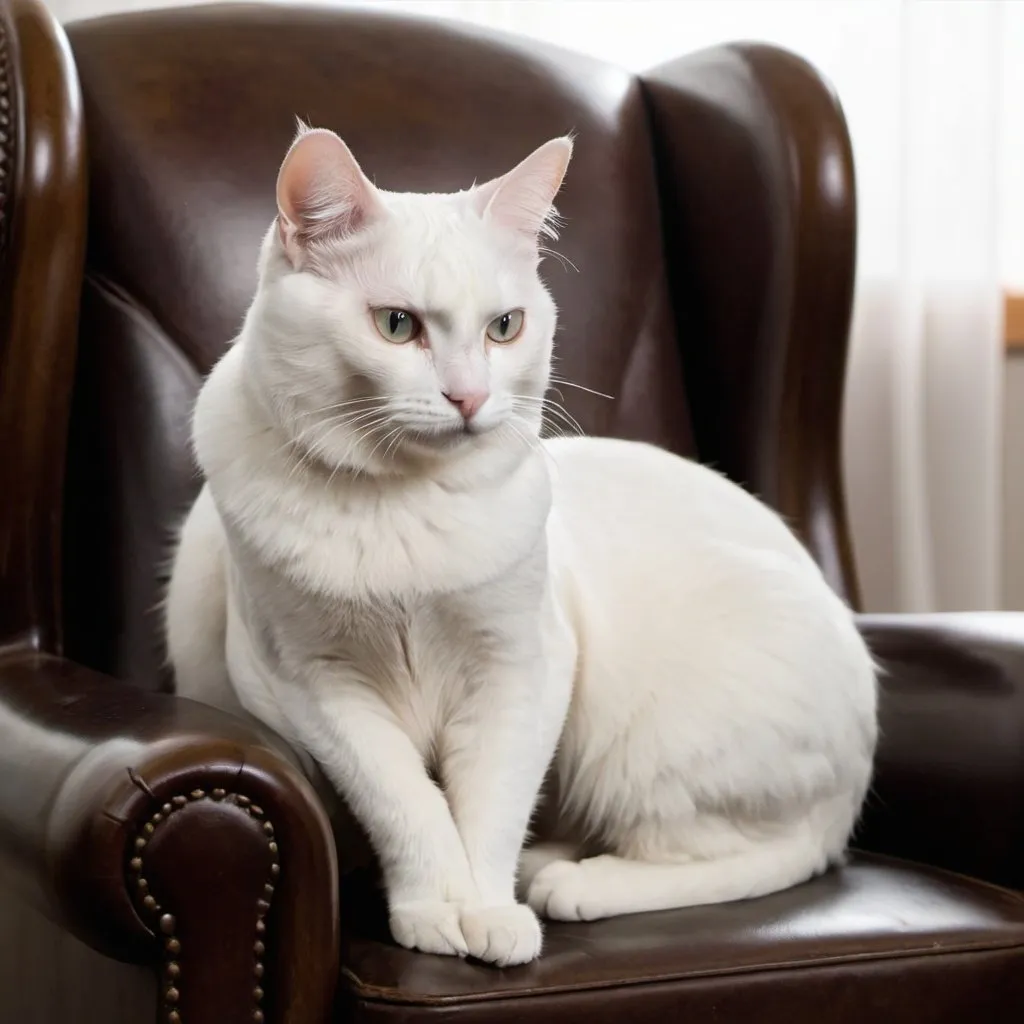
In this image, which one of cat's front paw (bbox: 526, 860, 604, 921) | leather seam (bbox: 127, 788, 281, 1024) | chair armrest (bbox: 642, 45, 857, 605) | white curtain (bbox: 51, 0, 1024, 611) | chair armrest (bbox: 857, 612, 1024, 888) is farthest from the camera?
white curtain (bbox: 51, 0, 1024, 611)

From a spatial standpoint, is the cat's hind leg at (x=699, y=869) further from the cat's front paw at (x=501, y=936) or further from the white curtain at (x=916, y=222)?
the white curtain at (x=916, y=222)

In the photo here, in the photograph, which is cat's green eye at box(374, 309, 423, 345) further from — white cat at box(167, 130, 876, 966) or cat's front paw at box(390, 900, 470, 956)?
cat's front paw at box(390, 900, 470, 956)

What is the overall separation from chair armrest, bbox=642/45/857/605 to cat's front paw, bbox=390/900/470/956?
721 millimetres

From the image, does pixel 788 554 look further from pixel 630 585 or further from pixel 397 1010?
pixel 397 1010

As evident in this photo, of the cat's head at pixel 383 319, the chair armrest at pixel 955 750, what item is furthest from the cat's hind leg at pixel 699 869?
the cat's head at pixel 383 319

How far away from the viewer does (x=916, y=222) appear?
71.9 inches

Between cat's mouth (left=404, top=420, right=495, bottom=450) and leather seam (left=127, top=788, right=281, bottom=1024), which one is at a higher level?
cat's mouth (left=404, top=420, right=495, bottom=450)

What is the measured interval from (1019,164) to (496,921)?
1.43 metres

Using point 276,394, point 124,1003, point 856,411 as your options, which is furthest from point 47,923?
point 856,411

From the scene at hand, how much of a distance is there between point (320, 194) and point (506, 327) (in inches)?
6.0

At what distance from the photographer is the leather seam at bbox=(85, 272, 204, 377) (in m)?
1.41

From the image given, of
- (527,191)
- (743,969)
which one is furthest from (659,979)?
(527,191)

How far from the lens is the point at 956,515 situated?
1861 millimetres

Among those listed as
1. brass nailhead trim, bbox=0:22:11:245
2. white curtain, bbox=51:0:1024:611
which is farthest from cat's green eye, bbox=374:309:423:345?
white curtain, bbox=51:0:1024:611
